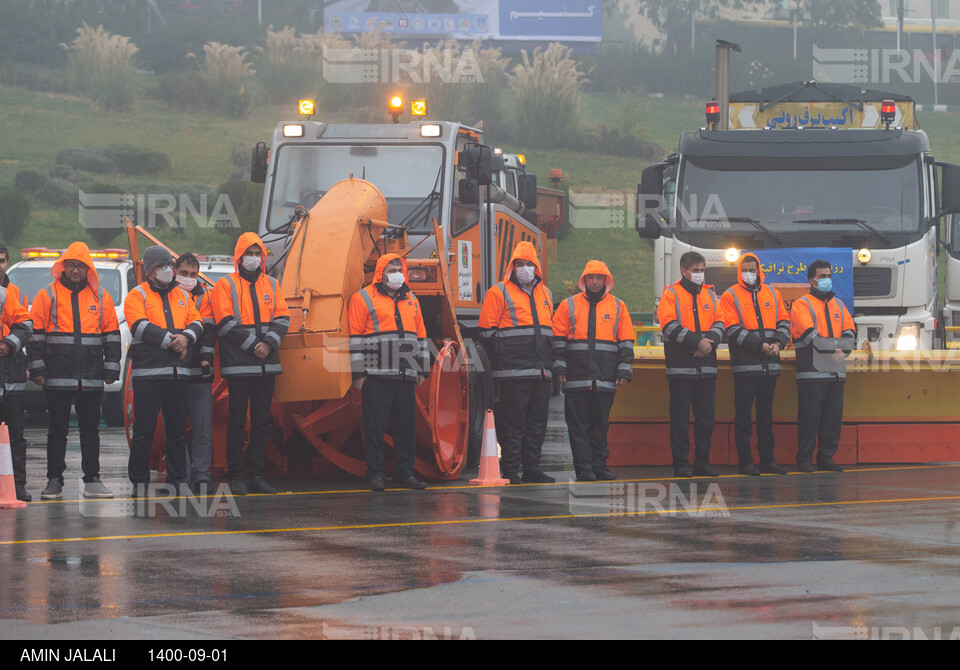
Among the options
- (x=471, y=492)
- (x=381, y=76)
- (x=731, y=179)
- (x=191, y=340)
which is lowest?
(x=471, y=492)

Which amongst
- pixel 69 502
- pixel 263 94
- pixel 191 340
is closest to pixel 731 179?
pixel 191 340

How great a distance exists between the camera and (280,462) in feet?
43.8

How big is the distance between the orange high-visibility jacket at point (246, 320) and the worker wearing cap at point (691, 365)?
3447 millimetres

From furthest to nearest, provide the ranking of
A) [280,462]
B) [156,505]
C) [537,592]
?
1. [280,462]
2. [156,505]
3. [537,592]

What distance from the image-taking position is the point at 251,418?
12.0 m

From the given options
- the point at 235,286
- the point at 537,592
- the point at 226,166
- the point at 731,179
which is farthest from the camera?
the point at 226,166

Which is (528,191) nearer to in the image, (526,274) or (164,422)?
(526,274)

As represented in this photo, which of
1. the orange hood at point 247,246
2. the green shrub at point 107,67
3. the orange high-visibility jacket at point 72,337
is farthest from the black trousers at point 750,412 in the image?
the green shrub at point 107,67

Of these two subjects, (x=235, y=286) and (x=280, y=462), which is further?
(x=280, y=462)

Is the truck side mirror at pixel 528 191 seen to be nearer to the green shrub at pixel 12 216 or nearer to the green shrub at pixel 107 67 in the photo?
the green shrub at pixel 12 216

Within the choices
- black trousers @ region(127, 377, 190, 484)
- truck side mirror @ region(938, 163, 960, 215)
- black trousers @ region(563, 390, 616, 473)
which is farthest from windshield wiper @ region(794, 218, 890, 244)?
black trousers @ region(127, 377, 190, 484)

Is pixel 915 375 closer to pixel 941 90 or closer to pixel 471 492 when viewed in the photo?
pixel 471 492

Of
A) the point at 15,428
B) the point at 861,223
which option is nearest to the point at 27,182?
the point at 861,223

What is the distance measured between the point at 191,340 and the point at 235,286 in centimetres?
62
